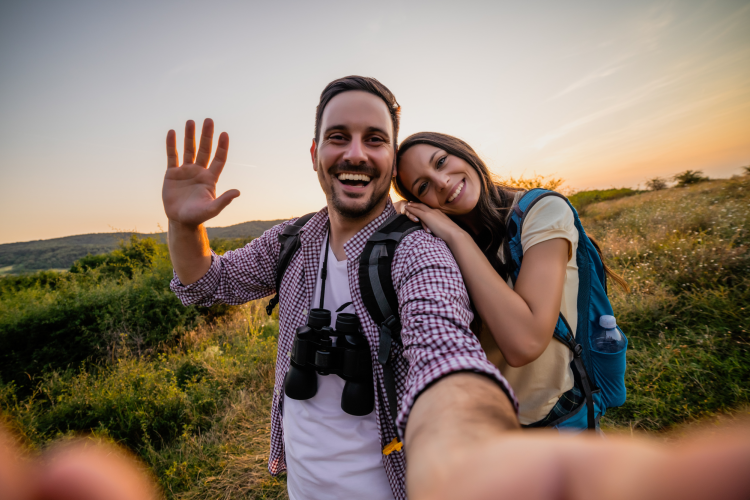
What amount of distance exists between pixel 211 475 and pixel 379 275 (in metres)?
3.19

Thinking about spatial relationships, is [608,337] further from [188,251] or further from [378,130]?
[188,251]

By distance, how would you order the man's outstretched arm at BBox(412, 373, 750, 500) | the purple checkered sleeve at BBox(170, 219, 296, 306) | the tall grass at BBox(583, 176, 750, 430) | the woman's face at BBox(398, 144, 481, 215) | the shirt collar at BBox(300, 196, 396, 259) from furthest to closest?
the tall grass at BBox(583, 176, 750, 430)
the woman's face at BBox(398, 144, 481, 215)
the purple checkered sleeve at BBox(170, 219, 296, 306)
the shirt collar at BBox(300, 196, 396, 259)
the man's outstretched arm at BBox(412, 373, 750, 500)

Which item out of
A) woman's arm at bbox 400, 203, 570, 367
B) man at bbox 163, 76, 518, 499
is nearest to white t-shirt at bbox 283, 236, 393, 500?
man at bbox 163, 76, 518, 499

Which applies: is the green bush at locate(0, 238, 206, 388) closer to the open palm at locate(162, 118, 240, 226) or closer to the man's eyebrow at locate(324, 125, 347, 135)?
the open palm at locate(162, 118, 240, 226)

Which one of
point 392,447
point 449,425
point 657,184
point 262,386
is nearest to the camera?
point 449,425

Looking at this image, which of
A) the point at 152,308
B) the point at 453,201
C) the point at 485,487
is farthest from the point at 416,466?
the point at 152,308

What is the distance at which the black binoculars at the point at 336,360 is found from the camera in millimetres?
1414

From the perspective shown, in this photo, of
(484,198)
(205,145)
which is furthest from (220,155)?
(484,198)

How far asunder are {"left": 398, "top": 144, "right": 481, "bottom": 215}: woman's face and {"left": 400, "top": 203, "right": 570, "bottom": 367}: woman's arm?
0.59 meters

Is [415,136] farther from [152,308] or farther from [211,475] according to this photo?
[152,308]

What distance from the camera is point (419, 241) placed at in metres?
1.55

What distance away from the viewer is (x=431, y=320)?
1151 millimetres

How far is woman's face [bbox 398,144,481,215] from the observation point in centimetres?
216

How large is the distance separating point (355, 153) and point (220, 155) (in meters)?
0.89
